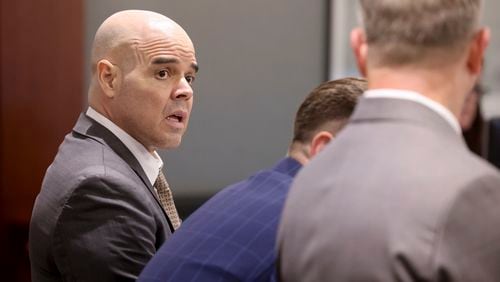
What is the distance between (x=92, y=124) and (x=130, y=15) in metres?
0.28

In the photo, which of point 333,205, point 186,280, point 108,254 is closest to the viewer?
point 333,205

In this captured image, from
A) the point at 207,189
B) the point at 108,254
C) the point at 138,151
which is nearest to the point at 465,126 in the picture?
the point at 108,254

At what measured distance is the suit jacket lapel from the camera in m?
1.92

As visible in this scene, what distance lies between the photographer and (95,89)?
207 cm

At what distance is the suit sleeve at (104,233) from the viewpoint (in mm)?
1724

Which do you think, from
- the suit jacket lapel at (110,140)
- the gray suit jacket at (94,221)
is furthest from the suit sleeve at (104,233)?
the suit jacket lapel at (110,140)

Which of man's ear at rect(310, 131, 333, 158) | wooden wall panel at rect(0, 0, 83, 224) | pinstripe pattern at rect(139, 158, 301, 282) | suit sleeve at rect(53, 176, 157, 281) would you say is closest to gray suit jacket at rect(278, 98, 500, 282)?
pinstripe pattern at rect(139, 158, 301, 282)

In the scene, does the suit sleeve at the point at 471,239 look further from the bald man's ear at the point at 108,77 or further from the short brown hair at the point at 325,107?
the bald man's ear at the point at 108,77

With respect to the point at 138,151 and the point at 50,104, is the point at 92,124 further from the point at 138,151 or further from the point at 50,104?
the point at 50,104

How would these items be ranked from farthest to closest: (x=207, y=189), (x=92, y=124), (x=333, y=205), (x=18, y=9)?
1. (x=207, y=189)
2. (x=18, y=9)
3. (x=92, y=124)
4. (x=333, y=205)

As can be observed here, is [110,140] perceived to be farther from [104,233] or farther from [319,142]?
[319,142]

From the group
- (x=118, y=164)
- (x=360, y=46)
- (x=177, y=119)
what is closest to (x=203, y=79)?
(x=177, y=119)

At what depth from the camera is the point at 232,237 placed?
1.38 metres

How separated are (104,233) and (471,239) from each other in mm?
978
